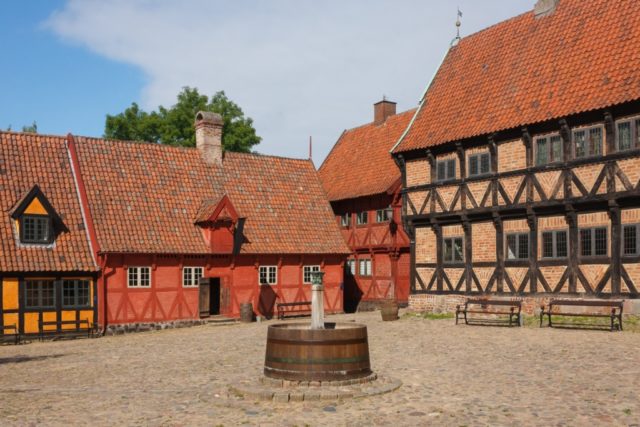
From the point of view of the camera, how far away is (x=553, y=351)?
15969 mm

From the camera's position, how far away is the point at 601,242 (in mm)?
21438

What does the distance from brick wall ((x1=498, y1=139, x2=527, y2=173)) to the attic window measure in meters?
16.3

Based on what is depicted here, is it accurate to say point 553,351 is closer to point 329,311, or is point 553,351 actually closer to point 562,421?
point 562,421

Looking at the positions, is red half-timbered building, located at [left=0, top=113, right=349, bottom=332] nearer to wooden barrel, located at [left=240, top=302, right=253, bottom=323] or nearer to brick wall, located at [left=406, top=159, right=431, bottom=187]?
wooden barrel, located at [left=240, top=302, right=253, bottom=323]

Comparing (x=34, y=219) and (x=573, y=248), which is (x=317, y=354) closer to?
(x=573, y=248)

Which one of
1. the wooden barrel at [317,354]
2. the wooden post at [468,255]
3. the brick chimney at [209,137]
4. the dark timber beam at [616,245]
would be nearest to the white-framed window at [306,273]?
the brick chimney at [209,137]

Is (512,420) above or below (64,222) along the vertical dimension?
below

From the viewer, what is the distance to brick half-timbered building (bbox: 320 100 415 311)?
32031mm

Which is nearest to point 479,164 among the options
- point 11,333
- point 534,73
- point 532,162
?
point 532,162

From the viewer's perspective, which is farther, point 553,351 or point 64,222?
point 64,222

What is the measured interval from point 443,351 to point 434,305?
411 inches

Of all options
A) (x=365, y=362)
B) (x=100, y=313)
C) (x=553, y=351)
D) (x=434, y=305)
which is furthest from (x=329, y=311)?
(x=365, y=362)

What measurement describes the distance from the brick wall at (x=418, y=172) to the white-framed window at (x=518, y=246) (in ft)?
15.0

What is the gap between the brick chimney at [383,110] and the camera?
124 feet
